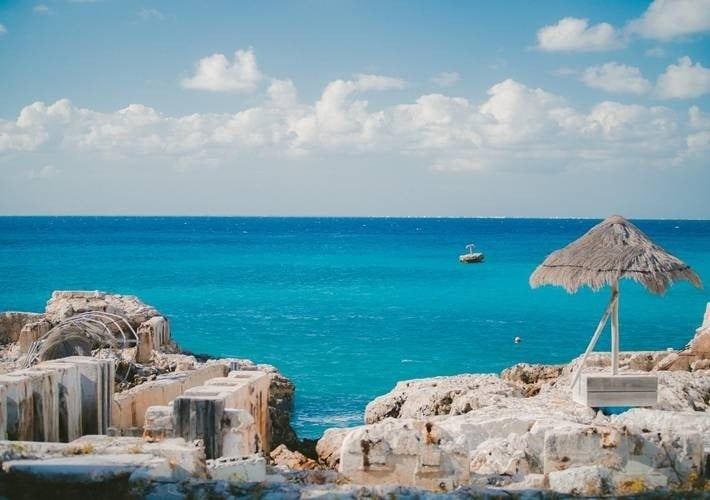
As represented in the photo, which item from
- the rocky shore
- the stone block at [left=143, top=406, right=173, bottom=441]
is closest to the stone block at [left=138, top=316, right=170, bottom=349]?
the rocky shore

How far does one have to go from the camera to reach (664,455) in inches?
259

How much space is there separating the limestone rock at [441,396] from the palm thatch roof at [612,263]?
209cm

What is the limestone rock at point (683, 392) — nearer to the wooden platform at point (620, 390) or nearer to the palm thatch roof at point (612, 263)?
the wooden platform at point (620, 390)

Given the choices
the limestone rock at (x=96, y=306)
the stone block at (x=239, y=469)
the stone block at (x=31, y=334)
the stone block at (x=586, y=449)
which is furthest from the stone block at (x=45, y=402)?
the limestone rock at (x=96, y=306)

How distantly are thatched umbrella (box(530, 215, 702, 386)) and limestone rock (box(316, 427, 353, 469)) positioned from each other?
377 cm

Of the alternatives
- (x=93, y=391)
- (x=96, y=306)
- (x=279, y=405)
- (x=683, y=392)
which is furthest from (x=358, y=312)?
(x=93, y=391)

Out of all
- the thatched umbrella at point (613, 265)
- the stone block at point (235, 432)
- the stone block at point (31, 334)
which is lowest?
the stone block at point (31, 334)

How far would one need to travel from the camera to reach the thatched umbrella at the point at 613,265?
36.4 feet

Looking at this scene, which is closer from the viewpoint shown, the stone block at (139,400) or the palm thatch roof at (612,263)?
the stone block at (139,400)

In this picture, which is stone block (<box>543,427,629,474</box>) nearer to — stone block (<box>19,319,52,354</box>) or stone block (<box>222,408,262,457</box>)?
stone block (<box>222,408,262,457</box>)

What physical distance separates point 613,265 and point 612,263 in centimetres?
4

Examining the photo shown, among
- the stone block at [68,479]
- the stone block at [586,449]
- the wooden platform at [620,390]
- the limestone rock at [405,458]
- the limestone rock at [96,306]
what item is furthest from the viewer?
the limestone rock at [96,306]

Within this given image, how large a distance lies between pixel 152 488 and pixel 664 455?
4.33m

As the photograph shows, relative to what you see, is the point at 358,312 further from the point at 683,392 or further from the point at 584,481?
the point at 584,481
